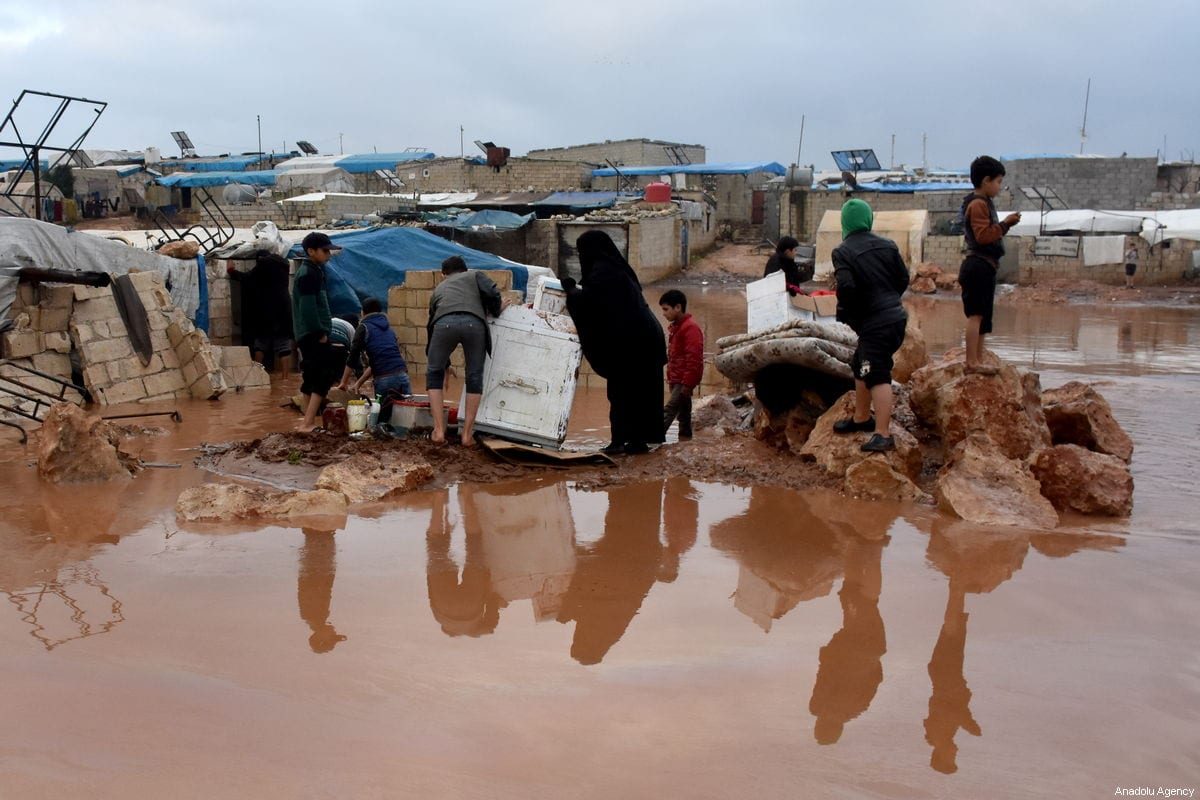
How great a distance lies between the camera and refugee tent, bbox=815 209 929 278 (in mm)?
29156

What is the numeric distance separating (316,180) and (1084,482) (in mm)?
33482

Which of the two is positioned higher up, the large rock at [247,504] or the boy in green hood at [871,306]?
the boy in green hood at [871,306]

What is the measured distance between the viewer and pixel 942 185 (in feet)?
111

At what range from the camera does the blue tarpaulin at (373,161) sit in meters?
39.4

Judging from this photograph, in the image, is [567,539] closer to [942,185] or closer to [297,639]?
A: [297,639]

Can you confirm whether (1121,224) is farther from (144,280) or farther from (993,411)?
(144,280)

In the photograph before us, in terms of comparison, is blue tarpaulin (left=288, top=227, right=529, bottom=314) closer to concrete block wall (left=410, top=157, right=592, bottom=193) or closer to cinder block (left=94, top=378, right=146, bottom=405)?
cinder block (left=94, top=378, right=146, bottom=405)

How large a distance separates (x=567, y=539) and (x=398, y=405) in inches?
100

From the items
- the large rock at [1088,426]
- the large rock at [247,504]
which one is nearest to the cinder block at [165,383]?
the large rock at [247,504]

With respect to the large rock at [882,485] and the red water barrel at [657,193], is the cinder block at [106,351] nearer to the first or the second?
the large rock at [882,485]

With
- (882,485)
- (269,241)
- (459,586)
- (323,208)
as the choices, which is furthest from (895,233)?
(459,586)

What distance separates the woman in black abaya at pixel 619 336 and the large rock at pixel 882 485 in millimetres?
1687

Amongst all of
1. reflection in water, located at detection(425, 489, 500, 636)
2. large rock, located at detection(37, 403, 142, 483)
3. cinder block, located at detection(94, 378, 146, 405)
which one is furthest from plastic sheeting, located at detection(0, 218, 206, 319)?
reflection in water, located at detection(425, 489, 500, 636)

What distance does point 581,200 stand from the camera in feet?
104
